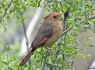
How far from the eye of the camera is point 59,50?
366 cm

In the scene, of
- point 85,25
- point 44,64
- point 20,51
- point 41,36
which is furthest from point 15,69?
point 20,51

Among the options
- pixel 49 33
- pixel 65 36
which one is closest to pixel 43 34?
pixel 49 33

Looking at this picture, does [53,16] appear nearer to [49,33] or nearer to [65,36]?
[49,33]

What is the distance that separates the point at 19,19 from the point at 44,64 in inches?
25.6

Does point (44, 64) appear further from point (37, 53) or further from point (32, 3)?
point (32, 3)

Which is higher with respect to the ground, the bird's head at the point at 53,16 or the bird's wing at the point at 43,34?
the bird's head at the point at 53,16

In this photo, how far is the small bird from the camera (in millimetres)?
3953

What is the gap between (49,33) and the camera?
13.6ft

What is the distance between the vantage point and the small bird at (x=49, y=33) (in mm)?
3953

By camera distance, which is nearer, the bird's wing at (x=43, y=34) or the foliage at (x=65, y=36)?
the foliage at (x=65, y=36)

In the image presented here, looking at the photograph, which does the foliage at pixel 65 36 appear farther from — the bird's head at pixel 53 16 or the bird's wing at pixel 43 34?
the bird's wing at pixel 43 34

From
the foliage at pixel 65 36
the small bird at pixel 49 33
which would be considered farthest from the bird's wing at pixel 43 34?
the foliage at pixel 65 36

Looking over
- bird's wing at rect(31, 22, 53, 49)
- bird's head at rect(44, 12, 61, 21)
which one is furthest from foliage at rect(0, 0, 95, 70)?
bird's wing at rect(31, 22, 53, 49)

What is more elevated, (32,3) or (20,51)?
(32,3)
